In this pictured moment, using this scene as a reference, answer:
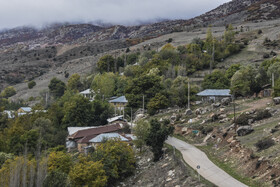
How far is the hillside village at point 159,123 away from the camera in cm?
3009

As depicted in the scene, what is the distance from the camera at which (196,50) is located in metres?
95.9

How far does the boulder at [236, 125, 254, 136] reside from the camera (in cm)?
3550

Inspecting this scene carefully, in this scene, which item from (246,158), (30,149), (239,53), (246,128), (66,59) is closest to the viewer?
(246,158)

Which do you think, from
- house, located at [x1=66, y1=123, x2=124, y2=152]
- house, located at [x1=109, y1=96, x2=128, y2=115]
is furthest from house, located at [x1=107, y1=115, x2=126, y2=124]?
house, located at [x1=66, y1=123, x2=124, y2=152]

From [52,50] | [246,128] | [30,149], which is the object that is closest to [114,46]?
[52,50]

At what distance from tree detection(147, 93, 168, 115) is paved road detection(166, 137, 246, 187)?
16041 mm

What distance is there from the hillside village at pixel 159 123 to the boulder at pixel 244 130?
102mm

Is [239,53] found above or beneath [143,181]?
above

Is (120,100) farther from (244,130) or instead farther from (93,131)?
(244,130)

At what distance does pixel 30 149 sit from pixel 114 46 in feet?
379

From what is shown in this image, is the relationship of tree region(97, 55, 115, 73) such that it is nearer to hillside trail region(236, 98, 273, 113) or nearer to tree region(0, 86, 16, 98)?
tree region(0, 86, 16, 98)

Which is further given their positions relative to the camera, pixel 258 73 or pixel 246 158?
pixel 258 73

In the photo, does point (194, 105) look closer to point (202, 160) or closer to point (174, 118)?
point (174, 118)

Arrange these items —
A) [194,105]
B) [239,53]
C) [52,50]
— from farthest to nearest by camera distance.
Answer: [52,50]
[239,53]
[194,105]
